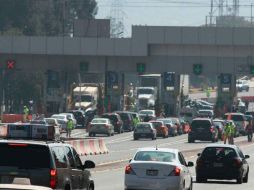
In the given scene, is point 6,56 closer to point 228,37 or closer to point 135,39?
point 135,39

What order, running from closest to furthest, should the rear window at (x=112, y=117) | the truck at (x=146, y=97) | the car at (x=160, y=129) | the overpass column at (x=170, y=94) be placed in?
the car at (x=160, y=129), the rear window at (x=112, y=117), the overpass column at (x=170, y=94), the truck at (x=146, y=97)

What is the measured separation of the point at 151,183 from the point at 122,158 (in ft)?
78.3

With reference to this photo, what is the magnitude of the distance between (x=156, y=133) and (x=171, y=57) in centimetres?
1619

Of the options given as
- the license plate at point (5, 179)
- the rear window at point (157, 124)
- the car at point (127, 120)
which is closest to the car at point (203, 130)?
→ the rear window at point (157, 124)

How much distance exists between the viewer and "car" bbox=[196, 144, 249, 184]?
38.2 meters

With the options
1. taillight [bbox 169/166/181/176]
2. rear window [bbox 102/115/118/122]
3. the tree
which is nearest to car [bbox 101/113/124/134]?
rear window [bbox 102/115/118/122]

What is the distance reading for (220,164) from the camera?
38.2 metres

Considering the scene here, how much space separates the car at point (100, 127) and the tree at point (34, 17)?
58477 mm

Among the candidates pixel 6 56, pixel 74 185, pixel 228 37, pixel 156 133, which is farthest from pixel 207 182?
pixel 6 56

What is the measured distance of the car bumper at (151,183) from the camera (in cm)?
2934

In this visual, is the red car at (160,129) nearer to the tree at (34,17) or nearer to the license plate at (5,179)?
the tree at (34,17)

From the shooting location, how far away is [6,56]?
94562mm

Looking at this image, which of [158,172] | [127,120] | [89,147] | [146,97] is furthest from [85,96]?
[158,172]

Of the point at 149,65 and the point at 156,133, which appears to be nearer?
the point at 156,133
